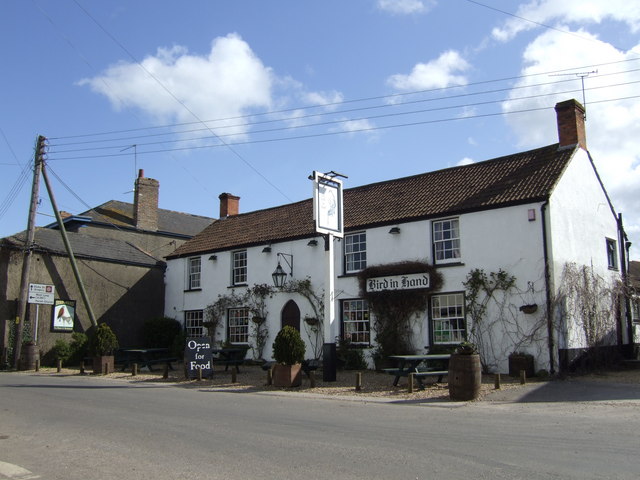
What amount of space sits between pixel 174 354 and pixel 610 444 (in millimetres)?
21494

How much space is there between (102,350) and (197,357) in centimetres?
453

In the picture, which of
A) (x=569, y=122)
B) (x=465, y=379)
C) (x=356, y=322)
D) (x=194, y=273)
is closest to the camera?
(x=465, y=379)

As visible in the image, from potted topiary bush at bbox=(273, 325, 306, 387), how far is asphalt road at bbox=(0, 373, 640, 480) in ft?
7.86

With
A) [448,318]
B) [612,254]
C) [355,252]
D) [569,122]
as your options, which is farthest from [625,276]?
[355,252]

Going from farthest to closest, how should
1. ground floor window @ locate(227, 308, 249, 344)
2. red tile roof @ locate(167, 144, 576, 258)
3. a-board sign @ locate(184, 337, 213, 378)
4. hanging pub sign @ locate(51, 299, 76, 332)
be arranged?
1. ground floor window @ locate(227, 308, 249, 344)
2. hanging pub sign @ locate(51, 299, 76, 332)
3. red tile roof @ locate(167, 144, 576, 258)
4. a-board sign @ locate(184, 337, 213, 378)

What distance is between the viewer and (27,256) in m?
22.5

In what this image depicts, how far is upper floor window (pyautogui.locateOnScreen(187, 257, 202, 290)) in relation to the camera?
27906 millimetres

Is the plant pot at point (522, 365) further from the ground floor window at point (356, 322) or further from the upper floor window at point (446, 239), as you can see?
the ground floor window at point (356, 322)

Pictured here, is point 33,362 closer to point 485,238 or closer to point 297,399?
point 297,399

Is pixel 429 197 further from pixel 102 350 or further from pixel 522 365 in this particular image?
pixel 102 350

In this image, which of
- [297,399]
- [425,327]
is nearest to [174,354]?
[425,327]

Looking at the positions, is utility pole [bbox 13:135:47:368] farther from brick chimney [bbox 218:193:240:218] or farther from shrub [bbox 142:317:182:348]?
brick chimney [bbox 218:193:240:218]

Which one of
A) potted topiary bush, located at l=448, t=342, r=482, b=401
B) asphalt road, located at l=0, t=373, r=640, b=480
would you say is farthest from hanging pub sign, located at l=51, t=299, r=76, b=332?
potted topiary bush, located at l=448, t=342, r=482, b=401

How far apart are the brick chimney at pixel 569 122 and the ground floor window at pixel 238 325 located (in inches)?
548
